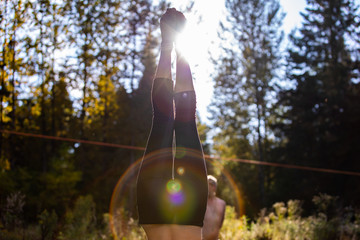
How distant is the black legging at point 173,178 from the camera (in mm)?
1792

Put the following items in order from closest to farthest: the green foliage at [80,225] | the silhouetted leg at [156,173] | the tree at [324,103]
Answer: the silhouetted leg at [156,173]
the green foliage at [80,225]
the tree at [324,103]

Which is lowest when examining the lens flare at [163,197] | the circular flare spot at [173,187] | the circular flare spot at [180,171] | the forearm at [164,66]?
the lens flare at [163,197]

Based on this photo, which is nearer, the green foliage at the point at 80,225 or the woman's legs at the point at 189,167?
the woman's legs at the point at 189,167

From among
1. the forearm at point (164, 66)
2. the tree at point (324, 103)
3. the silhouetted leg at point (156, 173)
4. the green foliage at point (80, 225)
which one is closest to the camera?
the silhouetted leg at point (156, 173)

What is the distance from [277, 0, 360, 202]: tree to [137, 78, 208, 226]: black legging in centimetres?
1510

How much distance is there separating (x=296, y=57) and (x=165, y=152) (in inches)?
698

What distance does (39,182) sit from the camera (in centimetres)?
1261

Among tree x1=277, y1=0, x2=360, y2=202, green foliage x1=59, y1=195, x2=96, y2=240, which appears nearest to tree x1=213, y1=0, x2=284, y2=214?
tree x1=277, y1=0, x2=360, y2=202

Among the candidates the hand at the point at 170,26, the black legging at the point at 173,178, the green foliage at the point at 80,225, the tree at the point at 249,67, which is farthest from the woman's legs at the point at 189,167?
the tree at the point at 249,67

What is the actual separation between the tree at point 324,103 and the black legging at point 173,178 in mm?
15098

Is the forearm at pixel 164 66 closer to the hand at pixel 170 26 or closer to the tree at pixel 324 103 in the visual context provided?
the hand at pixel 170 26

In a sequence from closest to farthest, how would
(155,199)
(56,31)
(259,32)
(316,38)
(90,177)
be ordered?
(155,199), (56,31), (90,177), (259,32), (316,38)

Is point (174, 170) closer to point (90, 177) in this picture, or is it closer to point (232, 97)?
point (90, 177)

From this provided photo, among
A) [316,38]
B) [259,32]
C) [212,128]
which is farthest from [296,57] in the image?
[212,128]
